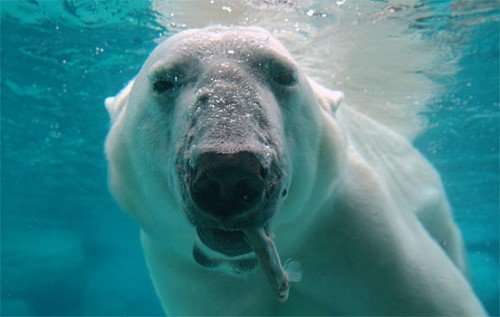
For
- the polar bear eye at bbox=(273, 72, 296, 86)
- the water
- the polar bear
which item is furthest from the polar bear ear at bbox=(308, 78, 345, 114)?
the water

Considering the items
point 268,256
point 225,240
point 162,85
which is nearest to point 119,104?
point 162,85

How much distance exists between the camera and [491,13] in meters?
7.78

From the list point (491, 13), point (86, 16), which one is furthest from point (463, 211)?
point (86, 16)

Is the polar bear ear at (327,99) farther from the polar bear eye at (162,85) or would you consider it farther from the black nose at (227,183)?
the black nose at (227,183)

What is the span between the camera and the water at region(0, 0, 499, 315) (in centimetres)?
823

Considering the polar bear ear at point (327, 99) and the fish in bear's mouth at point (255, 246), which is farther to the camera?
the polar bear ear at point (327, 99)

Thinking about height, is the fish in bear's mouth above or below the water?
above

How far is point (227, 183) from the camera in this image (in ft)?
5.19

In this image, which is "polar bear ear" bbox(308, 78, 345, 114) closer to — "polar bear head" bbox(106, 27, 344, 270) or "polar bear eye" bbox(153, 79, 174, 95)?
"polar bear head" bbox(106, 27, 344, 270)

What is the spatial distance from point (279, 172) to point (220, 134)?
1.01ft

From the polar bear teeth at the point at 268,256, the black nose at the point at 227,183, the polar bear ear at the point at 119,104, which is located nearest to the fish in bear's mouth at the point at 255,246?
the polar bear teeth at the point at 268,256

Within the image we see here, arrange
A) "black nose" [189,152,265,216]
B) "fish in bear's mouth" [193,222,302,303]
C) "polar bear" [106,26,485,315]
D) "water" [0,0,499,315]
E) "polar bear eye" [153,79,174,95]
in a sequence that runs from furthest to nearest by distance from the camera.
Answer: "water" [0,0,499,315], "polar bear eye" [153,79,174,95], "fish in bear's mouth" [193,222,302,303], "polar bear" [106,26,485,315], "black nose" [189,152,265,216]

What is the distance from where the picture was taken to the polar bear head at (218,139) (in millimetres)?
1656

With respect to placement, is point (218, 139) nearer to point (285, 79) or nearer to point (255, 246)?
point (255, 246)
